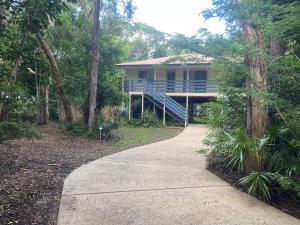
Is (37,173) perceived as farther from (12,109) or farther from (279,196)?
(279,196)

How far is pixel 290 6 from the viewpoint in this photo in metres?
4.70

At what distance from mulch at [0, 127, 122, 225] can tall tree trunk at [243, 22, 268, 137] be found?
11.9 ft

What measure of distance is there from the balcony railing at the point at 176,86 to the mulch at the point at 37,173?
38.2ft

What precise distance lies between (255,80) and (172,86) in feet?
61.3

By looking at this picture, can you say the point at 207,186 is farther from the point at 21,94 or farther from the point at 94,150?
the point at 94,150

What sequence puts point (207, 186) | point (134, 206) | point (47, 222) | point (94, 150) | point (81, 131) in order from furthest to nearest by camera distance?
1. point (81, 131)
2. point (94, 150)
3. point (207, 186)
4. point (134, 206)
5. point (47, 222)

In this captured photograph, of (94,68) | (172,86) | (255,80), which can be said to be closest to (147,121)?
(172,86)

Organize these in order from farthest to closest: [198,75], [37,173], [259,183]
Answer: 1. [198,75]
2. [37,173]
3. [259,183]

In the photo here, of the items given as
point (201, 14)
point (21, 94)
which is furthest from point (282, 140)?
point (21, 94)

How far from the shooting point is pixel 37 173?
6.53 metres

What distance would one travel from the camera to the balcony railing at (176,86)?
74.8 feet

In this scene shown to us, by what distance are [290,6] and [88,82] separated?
10.1m

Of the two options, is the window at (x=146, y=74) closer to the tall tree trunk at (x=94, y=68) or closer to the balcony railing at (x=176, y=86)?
the balcony railing at (x=176, y=86)

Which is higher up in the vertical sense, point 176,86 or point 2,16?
point 176,86
